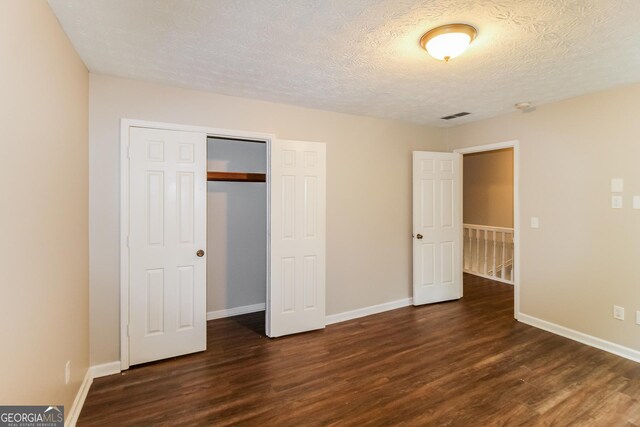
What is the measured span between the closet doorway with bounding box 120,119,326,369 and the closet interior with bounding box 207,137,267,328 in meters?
0.01

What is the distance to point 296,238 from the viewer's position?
3465mm

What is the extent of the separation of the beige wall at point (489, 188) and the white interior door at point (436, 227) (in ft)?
5.47

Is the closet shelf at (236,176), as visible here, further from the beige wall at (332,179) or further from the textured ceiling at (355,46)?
the textured ceiling at (355,46)

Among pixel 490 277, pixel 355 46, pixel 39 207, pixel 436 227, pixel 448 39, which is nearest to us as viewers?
pixel 39 207

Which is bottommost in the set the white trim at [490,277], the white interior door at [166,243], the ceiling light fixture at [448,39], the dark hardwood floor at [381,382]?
the dark hardwood floor at [381,382]

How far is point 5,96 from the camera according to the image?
1.25 meters

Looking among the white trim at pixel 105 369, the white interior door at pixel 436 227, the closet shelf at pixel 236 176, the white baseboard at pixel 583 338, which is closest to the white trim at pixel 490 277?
the white interior door at pixel 436 227

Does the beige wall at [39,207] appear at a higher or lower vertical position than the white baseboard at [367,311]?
higher

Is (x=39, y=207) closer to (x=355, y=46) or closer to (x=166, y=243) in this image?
(x=166, y=243)

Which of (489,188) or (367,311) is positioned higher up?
(489,188)

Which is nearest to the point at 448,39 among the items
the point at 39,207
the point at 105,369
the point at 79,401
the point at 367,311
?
the point at 39,207

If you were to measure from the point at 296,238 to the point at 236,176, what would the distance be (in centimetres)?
112

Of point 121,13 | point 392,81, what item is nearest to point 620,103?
point 392,81

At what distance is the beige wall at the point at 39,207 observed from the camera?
1280mm
